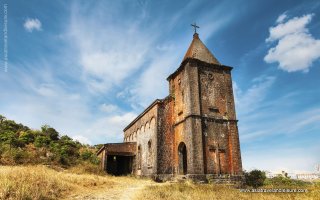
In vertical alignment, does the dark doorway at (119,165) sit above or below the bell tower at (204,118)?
below

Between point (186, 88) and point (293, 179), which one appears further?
point (186, 88)

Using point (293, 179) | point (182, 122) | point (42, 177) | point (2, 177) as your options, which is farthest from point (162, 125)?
point (2, 177)

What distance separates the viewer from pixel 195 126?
61.6 ft

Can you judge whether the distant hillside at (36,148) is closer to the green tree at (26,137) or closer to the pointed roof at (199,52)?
the green tree at (26,137)

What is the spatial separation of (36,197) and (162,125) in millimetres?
14913

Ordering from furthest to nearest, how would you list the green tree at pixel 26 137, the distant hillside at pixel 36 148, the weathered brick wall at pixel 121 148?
the green tree at pixel 26 137 → the weathered brick wall at pixel 121 148 → the distant hillside at pixel 36 148

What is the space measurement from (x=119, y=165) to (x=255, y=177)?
1682 cm

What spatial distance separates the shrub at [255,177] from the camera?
19594mm

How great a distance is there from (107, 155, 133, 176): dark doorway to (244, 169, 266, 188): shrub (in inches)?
514

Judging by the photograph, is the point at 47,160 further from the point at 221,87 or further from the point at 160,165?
the point at 221,87

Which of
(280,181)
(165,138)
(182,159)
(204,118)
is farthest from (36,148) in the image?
(280,181)

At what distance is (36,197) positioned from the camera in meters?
7.89

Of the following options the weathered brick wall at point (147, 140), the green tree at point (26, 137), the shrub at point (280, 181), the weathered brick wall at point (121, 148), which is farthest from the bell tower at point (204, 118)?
the green tree at point (26, 137)

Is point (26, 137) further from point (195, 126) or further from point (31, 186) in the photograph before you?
point (31, 186)
